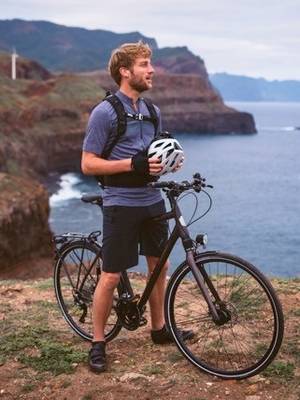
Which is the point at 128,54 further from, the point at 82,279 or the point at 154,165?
the point at 82,279

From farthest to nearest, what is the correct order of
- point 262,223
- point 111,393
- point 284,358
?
1. point 262,223
2. point 284,358
3. point 111,393

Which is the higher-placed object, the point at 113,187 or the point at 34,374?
the point at 113,187

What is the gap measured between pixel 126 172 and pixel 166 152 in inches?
19.8

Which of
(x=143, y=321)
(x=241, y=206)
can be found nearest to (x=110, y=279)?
(x=143, y=321)

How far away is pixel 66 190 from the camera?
77.3m

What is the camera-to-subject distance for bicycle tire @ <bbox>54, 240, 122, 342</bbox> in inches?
222

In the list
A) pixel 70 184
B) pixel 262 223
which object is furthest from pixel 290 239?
pixel 70 184

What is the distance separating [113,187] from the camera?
4.90 m

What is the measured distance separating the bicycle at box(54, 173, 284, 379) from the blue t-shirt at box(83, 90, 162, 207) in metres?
0.24

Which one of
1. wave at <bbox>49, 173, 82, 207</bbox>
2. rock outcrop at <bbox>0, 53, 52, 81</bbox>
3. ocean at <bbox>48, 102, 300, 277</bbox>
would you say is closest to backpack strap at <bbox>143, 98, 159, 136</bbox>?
ocean at <bbox>48, 102, 300, 277</bbox>

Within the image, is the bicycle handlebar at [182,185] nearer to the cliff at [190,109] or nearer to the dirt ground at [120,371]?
the dirt ground at [120,371]

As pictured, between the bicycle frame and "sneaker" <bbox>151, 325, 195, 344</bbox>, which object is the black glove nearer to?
the bicycle frame

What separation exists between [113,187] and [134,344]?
179cm

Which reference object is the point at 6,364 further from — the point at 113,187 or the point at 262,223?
the point at 262,223
